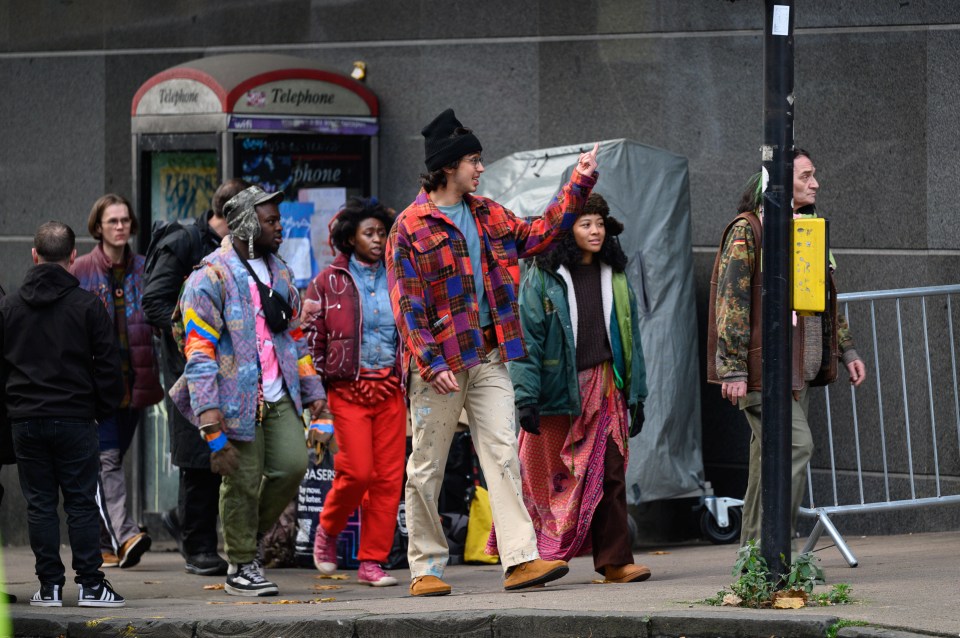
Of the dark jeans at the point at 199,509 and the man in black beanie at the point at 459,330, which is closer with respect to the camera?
the man in black beanie at the point at 459,330

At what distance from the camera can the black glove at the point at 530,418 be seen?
7.14 metres

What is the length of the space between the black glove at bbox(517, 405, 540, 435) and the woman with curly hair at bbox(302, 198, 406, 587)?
3.30ft

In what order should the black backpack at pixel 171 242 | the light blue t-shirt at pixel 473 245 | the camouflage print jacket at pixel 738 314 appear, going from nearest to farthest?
the camouflage print jacket at pixel 738 314 → the light blue t-shirt at pixel 473 245 → the black backpack at pixel 171 242

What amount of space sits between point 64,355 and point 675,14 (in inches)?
172

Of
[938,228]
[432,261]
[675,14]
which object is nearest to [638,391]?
[432,261]

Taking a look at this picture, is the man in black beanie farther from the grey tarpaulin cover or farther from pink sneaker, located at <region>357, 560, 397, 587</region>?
the grey tarpaulin cover

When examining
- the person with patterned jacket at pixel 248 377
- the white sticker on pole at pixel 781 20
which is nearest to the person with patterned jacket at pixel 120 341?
the person with patterned jacket at pixel 248 377

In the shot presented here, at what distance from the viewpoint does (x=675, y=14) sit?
373 inches

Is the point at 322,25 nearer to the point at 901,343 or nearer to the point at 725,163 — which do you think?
the point at 725,163

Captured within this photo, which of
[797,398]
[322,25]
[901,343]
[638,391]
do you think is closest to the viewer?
[797,398]

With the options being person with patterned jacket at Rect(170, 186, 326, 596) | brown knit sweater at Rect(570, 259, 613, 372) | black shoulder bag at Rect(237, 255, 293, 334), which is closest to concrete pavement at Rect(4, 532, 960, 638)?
person with patterned jacket at Rect(170, 186, 326, 596)

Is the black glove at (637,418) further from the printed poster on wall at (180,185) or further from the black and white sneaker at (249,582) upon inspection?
the printed poster on wall at (180,185)

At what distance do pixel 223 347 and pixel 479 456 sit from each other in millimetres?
1352

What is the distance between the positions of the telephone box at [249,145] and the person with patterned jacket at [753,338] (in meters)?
3.59
